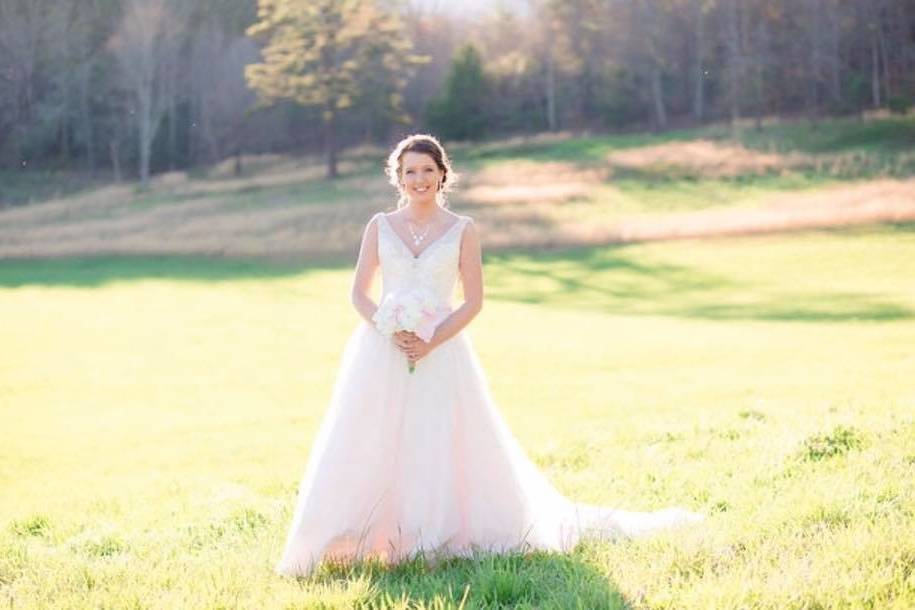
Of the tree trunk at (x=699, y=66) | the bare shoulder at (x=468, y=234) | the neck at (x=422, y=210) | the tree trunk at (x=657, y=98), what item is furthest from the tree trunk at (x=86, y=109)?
the bare shoulder at (x=468, y=234)

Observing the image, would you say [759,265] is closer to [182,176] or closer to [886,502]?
[886,502]

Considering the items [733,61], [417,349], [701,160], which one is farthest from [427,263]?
[733,61]

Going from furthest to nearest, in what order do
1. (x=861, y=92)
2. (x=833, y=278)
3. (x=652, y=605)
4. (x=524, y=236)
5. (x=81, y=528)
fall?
(x=861, y=92) → (x=524, y=236) → (x=833, y=278) → (x=81, y=528) → (x=652, y=605)

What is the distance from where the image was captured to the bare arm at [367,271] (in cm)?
488

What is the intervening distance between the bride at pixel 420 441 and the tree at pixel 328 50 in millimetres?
38155

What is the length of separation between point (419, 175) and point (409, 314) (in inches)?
28.3

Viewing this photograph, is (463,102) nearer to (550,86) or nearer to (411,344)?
(550,86)

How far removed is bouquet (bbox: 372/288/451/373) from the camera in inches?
179

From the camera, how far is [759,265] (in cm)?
2252

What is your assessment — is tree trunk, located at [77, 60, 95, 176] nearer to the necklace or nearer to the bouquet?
the necklace

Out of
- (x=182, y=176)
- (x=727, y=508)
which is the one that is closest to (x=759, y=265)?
(x=727, y=508)

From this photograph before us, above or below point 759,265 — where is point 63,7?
above

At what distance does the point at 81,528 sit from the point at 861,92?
46.0 m

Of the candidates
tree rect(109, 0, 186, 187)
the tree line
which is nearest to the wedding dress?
the tree line
